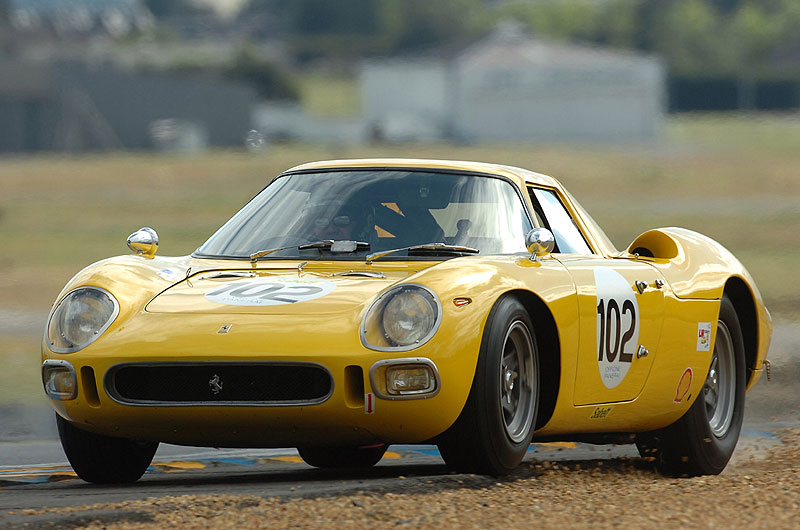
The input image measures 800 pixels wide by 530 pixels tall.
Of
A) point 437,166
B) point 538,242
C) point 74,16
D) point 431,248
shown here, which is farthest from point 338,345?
point 74,16

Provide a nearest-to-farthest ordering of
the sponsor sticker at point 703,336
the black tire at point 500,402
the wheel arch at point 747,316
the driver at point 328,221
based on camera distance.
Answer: the black tire at point 500,402
the driver at point 328,221
the sponsor sticker at point 703,336
the wheel arch at point 747,316

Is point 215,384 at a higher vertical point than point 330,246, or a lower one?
lower

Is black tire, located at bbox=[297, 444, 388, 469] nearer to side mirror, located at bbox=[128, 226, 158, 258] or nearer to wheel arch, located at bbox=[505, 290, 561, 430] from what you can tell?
side mirror, located at bbox=[128, 226, 158, 258]

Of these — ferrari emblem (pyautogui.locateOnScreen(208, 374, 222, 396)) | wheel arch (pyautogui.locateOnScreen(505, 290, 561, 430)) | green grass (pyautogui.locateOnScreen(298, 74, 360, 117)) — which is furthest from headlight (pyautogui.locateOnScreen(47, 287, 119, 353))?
green grass (pyautogui.locateOnScreen(298, 74, 360, 117))

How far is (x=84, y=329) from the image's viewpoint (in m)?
5.98

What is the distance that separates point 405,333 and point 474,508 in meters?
0.79

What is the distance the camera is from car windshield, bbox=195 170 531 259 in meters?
6.62

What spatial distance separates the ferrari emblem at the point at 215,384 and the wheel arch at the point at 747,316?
2.98 metres

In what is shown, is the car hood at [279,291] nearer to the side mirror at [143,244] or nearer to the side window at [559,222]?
the side mirror at [143,244]

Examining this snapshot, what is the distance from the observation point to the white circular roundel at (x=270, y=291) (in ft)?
19.4

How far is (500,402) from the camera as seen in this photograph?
5.77 meters

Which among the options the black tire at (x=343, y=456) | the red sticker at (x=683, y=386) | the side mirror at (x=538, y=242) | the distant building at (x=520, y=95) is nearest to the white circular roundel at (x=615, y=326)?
the side mirror at (x=538, y=242)

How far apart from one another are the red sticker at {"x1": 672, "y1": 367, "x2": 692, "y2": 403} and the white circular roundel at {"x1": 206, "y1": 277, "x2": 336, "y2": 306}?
182 centimetres

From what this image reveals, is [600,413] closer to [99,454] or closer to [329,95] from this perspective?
[99,454]
